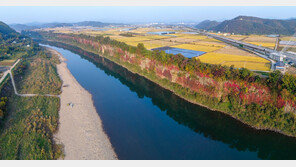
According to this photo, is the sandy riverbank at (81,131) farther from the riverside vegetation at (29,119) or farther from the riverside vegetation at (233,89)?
the riverside vegetation at (233,89)

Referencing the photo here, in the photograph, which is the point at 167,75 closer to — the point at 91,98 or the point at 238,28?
the point at 91,98

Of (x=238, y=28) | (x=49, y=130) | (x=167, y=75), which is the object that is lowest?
(x=49, y=130)

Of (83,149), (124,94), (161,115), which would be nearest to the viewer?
(83,149)

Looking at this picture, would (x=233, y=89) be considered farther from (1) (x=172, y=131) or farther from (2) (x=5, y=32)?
(2) (x=5, y=32)

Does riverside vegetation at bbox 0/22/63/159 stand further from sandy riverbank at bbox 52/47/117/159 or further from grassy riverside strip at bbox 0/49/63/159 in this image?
sandy riverbank at bbox 52/47/117/159

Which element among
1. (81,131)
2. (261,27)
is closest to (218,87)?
(81,131)

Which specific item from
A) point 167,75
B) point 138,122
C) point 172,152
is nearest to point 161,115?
point 138,122

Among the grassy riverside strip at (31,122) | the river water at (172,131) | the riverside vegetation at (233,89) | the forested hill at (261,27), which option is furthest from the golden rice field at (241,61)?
the forested hill at (261,27)
